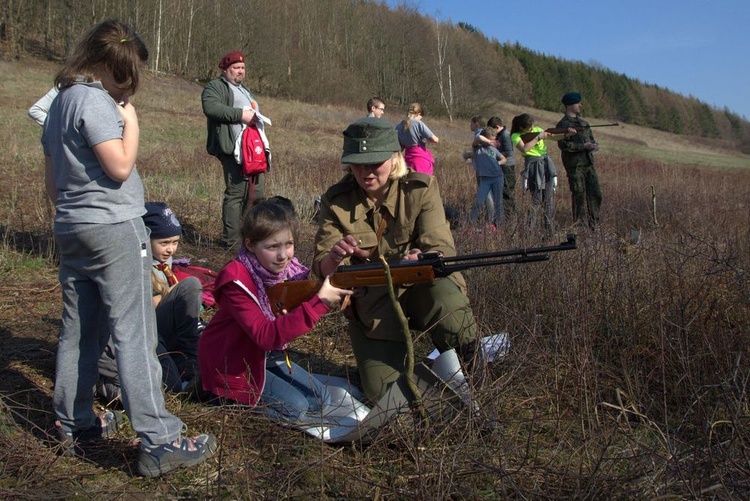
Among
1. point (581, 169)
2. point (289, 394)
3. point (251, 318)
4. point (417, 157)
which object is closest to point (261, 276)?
point (251, 318)

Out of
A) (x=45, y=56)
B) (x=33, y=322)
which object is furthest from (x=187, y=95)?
(x=33, y=322)

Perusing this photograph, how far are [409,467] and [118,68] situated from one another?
1935 mm

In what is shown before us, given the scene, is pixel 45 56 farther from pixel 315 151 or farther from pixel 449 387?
pixel 449 387

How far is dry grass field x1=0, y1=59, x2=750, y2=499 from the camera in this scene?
2291mm

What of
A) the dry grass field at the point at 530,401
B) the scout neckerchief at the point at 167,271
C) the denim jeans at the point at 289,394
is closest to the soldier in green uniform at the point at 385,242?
the denim jeans at the point at 289,394

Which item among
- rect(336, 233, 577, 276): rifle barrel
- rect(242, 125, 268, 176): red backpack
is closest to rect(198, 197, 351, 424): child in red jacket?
rect(336, 233, 577, 276): rifle barrel

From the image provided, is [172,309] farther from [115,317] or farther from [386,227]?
[386,227]

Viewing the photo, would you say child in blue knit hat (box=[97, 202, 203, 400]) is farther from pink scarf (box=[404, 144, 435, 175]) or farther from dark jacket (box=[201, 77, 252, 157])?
pink scarf (box=[404, 144, 435, 175])

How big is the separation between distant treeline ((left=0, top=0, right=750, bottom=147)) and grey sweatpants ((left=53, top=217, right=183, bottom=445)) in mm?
41495

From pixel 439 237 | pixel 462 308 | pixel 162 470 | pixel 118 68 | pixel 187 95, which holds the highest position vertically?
pixel 187 95

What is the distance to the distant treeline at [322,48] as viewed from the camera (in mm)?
41719

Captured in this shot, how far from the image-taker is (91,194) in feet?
8.31

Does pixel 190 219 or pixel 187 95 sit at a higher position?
pixel 187 95

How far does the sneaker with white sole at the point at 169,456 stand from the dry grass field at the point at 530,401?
0.05 metres
